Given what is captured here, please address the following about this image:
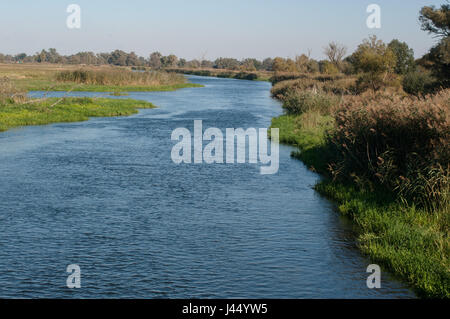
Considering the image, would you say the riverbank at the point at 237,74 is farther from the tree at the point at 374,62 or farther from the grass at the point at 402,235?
the grass at the point at 402,235

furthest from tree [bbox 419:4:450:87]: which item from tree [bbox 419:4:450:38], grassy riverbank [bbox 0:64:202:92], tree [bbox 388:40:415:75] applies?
grassy riverbank [bbox 0:64:202:92]

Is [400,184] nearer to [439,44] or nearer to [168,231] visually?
[168,231]

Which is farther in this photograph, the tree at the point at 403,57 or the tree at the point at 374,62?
the tree at the point at 403,57

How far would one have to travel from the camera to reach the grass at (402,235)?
9.57 m

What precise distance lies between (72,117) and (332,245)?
2867 cm

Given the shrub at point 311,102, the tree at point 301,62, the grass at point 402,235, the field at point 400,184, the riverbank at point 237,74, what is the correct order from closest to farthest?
the grass at point 402,235
the field at point 400,184
the shrub at point 311,102
the tree at point 301,62
the riverbank at point 237,74

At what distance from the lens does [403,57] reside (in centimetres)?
7144

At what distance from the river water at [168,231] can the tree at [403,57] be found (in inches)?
1954

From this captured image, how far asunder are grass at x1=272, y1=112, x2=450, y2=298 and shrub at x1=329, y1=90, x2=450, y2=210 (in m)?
0.45

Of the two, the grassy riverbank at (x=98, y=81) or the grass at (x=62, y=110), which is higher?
the grassy riverbank at (x=98, y=81)

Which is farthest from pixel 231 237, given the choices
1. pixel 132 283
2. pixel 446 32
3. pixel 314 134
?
pixel 446 32

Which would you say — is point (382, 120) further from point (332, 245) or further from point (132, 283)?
point (132, 283)

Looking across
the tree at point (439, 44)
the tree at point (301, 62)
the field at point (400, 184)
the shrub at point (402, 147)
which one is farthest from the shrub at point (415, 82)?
the tree at point (301, 62)

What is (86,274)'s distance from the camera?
10070 millimetres
